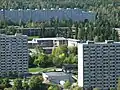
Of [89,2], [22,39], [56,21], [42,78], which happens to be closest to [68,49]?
[22,39]

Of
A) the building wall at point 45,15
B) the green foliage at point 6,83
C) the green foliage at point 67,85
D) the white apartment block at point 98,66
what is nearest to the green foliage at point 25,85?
the green foliage at point 6,83

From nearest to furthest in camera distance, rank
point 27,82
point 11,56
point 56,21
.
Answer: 1. point 27,82
2. point 11,56
3. point 56,21

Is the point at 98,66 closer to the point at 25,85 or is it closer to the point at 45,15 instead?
the point at 25,85

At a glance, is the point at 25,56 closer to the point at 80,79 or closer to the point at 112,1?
the point at 80,79

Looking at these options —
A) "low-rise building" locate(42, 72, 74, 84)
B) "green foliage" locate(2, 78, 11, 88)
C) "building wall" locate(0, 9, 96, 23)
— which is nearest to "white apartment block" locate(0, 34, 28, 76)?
"low-rise building" locate(42, 72, 74, 84)

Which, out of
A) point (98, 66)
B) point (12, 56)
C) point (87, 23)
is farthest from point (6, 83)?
point (87, 23)

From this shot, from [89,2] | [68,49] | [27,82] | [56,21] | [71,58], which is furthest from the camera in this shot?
[89,2]
